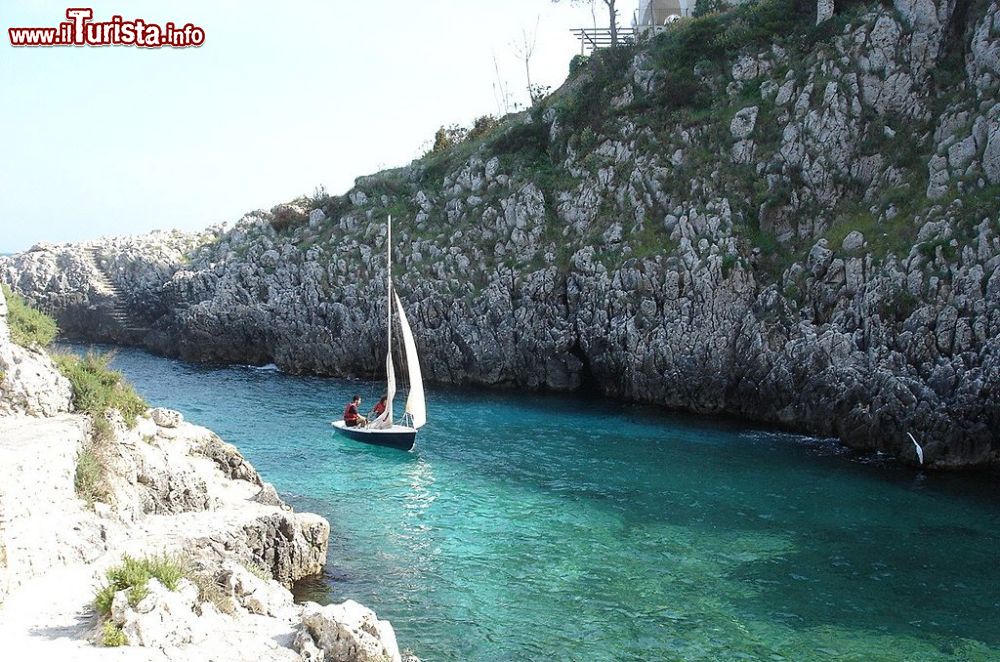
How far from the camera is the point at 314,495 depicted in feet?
98.5

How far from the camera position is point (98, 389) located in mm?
22547

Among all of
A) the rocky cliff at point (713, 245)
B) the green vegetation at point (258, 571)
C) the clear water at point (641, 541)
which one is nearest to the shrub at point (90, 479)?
the green vegetation at point (258, 571)

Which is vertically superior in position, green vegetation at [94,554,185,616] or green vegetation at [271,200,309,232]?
green vegetation at [271,200,309,232]

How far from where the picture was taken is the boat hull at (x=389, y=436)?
119ft

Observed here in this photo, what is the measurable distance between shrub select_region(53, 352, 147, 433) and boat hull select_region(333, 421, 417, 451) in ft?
41.6

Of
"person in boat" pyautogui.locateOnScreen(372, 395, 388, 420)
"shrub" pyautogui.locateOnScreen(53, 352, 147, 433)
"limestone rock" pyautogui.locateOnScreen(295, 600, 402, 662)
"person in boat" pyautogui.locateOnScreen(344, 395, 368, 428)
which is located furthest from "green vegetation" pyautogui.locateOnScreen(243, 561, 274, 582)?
"person in boat" pyautogui.locateOnScreen(372, 395, 388, 420)

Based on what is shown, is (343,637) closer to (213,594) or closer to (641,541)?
(213,594)

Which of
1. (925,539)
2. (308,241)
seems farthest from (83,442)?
(308,241)

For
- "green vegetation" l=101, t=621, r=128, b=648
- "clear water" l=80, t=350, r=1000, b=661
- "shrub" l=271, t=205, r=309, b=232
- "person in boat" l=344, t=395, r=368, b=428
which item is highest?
"shrub" l=271, t=205, r=309, b=232

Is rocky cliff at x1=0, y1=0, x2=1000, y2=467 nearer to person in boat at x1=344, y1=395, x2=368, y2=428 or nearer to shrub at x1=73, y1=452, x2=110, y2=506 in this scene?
person in boat at x1=344, y1=395, x2=368, y2=428

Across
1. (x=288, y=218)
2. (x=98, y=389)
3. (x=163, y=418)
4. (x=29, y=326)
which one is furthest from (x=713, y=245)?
(x=288, y=218)

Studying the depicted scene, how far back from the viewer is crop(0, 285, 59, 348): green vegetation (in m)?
23.1

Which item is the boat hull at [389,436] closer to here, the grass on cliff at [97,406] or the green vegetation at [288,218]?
the grass on cliff at [97,406]

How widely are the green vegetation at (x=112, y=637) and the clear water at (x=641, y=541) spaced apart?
7.06m
